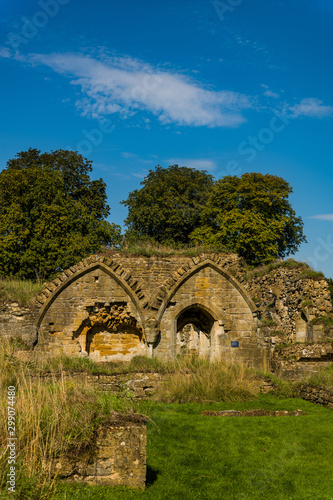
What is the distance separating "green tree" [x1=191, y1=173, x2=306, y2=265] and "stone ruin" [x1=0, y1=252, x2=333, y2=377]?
1342cm

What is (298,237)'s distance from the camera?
33438mm

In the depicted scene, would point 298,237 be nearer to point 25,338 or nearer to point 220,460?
point 25,338

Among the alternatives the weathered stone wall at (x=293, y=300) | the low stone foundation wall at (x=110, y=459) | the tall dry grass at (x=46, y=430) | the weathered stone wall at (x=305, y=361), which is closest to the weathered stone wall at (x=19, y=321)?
the weathered stone wall at (x=293, y=300)

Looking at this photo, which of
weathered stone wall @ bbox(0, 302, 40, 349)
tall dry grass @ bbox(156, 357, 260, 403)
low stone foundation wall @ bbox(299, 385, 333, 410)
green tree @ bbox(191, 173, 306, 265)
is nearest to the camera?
low stone foundation wall @ bbox(299, 385, 333, 410)

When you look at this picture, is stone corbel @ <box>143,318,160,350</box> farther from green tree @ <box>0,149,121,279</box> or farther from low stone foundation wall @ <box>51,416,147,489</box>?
green tree @ <box>0,149,121,279</box>

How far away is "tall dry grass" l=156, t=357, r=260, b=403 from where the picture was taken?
1199cm

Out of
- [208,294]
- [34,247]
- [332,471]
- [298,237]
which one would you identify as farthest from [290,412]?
[298,237]

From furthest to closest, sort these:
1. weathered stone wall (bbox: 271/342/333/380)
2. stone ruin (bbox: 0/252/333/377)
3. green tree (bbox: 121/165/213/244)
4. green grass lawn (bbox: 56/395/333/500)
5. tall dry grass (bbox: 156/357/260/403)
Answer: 1. green tree (bbox: 121/165/213/244)
2. stone ruin (bbox: 0/252/333/377)
3. weathered stone wall (bbox: 271/342/333/380)
4. tall dry grass (bbox: 156/357/260/403)
5. green grass lawn (bbox: 56/395/333/500)

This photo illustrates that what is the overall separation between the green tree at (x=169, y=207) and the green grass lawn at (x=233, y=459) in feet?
82.3

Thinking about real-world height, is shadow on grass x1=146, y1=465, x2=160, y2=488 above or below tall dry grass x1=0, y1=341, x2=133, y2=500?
below

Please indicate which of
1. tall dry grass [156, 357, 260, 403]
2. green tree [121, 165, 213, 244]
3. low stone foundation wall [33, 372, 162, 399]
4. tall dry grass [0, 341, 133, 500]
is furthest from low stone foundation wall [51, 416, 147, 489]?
green tree [121, 165, 213, 244]

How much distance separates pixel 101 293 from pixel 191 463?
8916mm

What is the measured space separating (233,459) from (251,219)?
78.9 ft

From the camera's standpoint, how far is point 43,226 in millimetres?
27812
